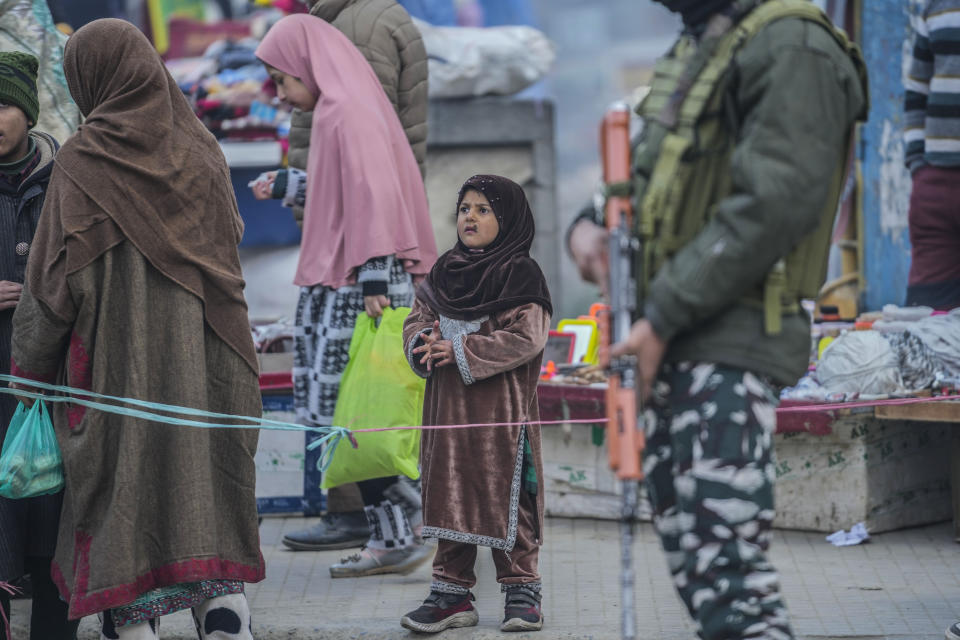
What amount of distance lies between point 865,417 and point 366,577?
2.05 m

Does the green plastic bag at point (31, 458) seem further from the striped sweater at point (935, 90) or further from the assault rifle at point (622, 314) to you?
the striped sweater at point (935, 90)

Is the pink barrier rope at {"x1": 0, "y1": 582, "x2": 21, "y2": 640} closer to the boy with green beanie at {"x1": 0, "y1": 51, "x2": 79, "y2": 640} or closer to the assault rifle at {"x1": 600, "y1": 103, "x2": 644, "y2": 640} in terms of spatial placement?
the boy with green beanie at {"x1": 0, "y1": 51, "x2": 79, "y2": 640}

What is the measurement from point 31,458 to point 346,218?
1.68 meters

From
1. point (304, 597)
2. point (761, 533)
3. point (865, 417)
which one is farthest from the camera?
point (865, 417)

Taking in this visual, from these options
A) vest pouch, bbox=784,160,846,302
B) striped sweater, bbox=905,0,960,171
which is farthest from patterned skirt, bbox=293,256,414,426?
vest pouch, bbox=784,160,846,302

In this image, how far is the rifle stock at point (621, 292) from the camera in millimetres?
3064

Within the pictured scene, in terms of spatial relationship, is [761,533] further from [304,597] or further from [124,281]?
[304,597]

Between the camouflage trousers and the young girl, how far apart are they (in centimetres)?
142

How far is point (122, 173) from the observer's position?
12.9ft

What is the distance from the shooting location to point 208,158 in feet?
13.4

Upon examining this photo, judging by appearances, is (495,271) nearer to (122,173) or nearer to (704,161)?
(122,173)

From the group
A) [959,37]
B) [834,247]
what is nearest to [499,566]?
[959,37]

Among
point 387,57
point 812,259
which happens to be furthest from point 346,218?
point 812,259

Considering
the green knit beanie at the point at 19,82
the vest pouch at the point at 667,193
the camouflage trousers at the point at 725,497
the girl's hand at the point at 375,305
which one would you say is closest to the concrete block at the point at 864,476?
the girl's hand at the point at 375,305
